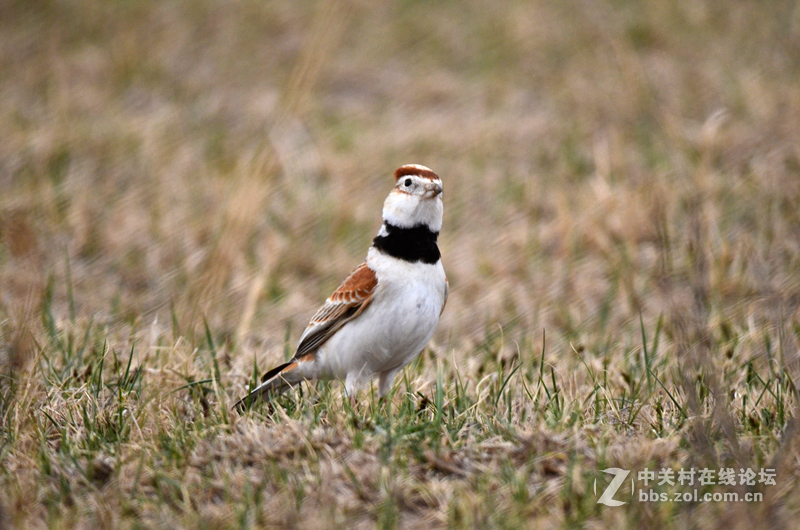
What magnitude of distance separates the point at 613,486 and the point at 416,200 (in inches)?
61.7

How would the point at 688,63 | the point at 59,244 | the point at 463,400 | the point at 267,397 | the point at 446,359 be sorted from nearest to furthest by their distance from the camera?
the point at 463,400 → the point at 267,397 → the point at 446,359 → the point at 59,244 → the point at 688,63

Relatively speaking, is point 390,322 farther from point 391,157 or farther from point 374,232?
point 391,157

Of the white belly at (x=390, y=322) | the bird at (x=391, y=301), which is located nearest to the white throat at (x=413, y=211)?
the bird at (x=391, y=301)

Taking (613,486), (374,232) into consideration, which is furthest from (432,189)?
(374,232)

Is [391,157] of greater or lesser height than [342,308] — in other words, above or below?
above

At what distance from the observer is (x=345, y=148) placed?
28.0 ft

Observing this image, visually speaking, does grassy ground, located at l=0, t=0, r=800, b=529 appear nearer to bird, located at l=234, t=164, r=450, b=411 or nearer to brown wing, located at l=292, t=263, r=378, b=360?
bird, located at l=234, t=164, r=450, b=411

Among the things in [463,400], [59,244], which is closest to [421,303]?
[463,400]

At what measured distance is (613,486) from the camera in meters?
2.84

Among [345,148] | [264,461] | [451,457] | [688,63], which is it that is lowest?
[264,461]

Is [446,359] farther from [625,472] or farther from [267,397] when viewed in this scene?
[625,472]

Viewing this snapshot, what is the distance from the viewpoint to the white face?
12.1 feet

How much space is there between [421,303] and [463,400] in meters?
0.49

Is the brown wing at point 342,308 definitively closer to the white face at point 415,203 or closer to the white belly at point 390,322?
the white belly at point 390,322
